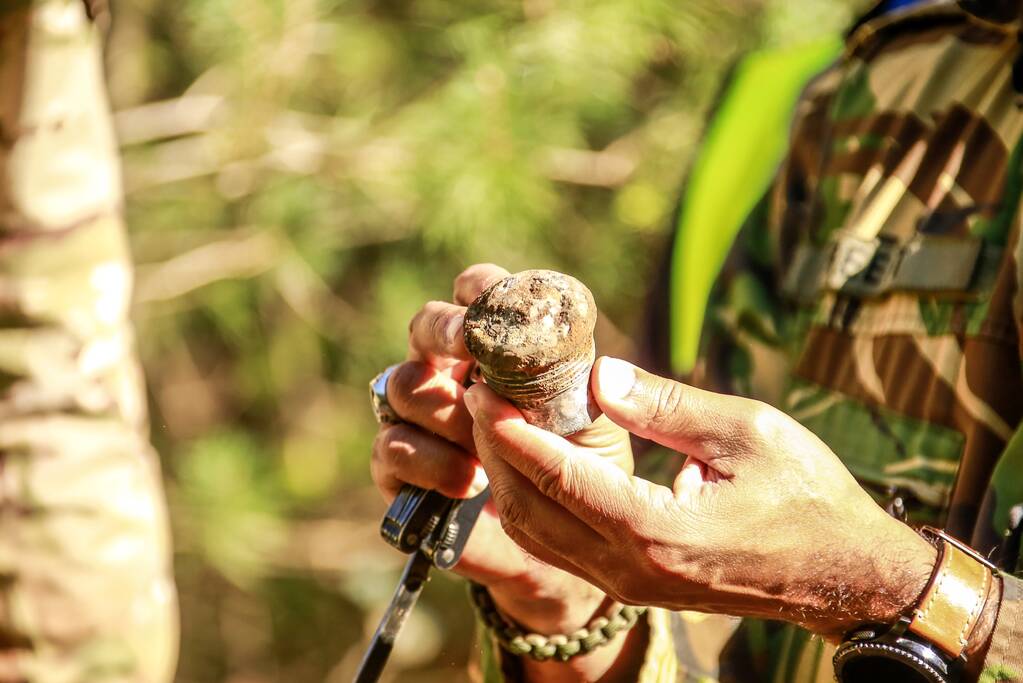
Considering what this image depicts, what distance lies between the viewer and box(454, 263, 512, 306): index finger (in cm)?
108

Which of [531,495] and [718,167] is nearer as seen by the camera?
[531,495]

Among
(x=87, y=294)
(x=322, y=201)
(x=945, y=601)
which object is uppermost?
(x=945, y=601)

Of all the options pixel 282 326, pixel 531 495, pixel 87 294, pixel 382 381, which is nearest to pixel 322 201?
pixel 282 326

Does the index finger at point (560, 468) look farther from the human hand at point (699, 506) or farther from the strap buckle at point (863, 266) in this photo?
the strap buckle at point (863, 266)

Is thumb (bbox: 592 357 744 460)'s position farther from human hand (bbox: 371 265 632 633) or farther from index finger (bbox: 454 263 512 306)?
index finger (bbox: 454 263 512 306)

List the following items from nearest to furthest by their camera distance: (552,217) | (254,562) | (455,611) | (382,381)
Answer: (382,381), (552,217), (254,562), (455,611)

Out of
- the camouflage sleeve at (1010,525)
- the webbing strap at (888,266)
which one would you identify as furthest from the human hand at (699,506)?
the webbing strap at (888,266)

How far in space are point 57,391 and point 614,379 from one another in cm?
119

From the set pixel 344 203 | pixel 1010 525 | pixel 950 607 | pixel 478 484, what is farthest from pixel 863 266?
pixel 344 203

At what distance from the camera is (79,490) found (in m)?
1.72

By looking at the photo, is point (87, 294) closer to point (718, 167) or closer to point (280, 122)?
point (718, 167)

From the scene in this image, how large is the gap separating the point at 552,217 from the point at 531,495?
2081 millimetres

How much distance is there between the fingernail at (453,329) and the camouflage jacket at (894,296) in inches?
23.3

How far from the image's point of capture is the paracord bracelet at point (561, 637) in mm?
1315
